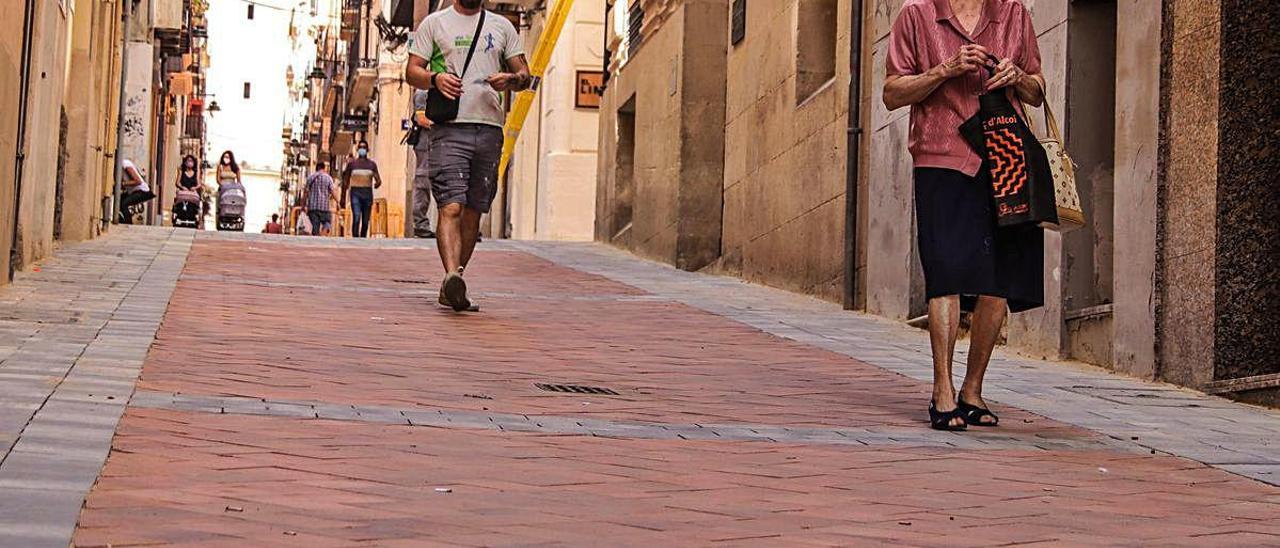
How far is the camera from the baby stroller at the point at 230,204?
37.2m

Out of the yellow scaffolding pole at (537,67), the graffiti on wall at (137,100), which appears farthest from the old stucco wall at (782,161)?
the graffiti on wall at (137,100)

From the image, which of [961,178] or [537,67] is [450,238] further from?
[537,67]

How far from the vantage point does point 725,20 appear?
61.7ft

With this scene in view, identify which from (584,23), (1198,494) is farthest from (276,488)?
(584,23)

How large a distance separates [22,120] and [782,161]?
6416 mm

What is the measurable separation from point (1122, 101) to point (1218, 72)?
94cm

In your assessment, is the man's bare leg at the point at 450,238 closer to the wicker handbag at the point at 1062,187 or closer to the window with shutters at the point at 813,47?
the wicker handbag at the point at 1062,187

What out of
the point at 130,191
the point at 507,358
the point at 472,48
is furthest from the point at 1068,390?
the point at 130,191

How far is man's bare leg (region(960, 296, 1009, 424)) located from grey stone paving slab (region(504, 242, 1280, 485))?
41 cm

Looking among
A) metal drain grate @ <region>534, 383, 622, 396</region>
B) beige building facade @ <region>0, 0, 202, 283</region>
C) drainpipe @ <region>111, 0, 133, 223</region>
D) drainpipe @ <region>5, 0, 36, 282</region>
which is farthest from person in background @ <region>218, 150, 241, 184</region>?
metal drain grate @ <region>534, 383, 622, 396</region>

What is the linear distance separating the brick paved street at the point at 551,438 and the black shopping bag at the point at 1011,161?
75cm

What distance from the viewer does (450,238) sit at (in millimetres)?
11062

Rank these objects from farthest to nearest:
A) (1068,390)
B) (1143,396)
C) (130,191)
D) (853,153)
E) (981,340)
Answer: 1. (130,191)
2. (853,153)
3. (1068,390)
4. (1143,396)
5. (981,340)

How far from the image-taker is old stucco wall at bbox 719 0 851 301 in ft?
46.8
